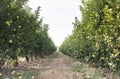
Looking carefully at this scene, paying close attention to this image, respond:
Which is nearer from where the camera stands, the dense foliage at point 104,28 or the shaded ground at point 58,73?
the dense foliage at point 104,28

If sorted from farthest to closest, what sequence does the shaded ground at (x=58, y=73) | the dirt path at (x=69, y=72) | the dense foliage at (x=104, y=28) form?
the dirt path at (x=69, y=72) < the shaded ground at (x=58, y=73) < the dense foliage at (x=104, y=28)

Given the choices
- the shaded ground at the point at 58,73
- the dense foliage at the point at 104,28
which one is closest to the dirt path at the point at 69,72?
the shaded ground at the point at 58,73

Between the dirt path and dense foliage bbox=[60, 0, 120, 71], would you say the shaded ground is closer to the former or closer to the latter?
the dirt path

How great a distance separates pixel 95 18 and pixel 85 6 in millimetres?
2726

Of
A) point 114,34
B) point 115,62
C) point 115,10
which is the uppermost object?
point 115,10

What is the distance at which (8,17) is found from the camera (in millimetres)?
20047

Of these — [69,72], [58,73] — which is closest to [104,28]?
[58,73]

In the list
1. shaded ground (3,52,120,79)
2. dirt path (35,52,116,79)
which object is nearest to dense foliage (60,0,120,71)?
shaded ground (3,52,120,79)

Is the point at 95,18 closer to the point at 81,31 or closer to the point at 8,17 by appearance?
the point at 8,17

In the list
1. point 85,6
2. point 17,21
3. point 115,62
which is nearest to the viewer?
point 115,62

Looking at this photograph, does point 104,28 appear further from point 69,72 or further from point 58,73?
point 69,72

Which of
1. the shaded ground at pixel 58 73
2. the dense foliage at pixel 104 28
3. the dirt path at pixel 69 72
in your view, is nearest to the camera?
the dense foliage at pixel 104 28

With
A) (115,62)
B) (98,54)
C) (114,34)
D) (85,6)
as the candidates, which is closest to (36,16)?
(85,6)

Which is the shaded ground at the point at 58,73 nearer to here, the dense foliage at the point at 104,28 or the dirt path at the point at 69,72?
the dirt path at the point at 69,72
